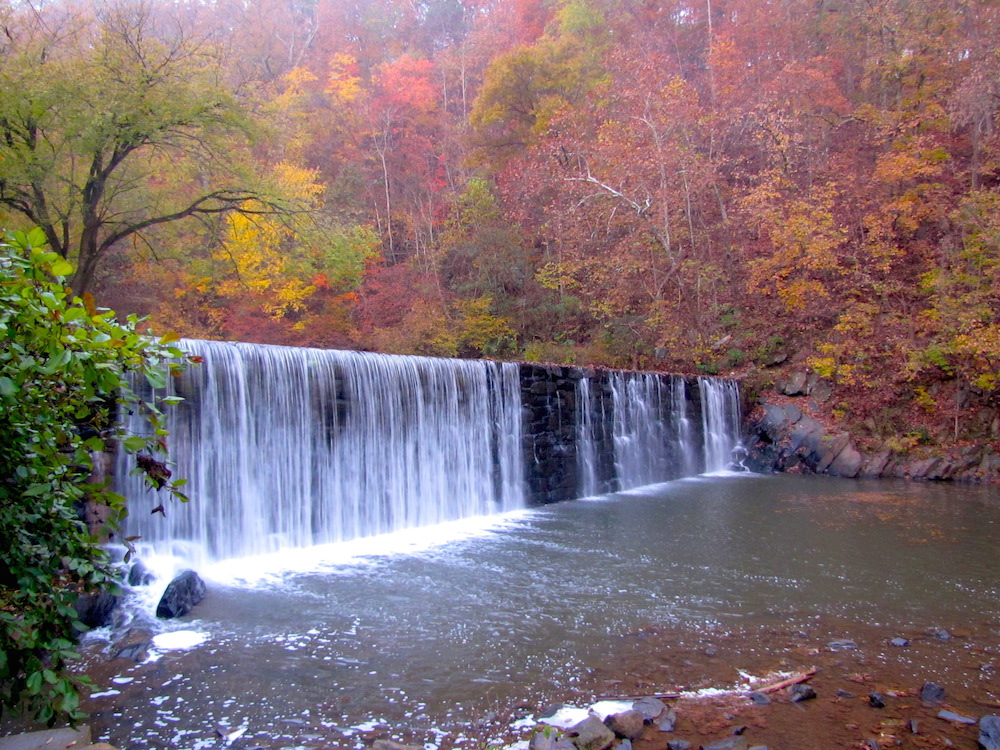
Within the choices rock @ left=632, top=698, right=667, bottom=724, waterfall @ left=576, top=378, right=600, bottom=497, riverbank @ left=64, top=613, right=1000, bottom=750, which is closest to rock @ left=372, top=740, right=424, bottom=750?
riverbank @ left=64, top=613, right=1000, bottom=750

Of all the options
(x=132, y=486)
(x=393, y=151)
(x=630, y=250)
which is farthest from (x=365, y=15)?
(x=132, y=486)

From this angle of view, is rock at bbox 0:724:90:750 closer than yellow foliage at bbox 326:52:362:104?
Yes

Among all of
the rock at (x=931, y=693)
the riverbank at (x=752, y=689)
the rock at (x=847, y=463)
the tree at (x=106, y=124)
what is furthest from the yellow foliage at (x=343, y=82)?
the rock at (x=931, y=693)

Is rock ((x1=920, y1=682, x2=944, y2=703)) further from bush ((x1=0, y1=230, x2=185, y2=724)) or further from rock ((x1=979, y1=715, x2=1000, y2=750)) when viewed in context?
bush ((x1=0, y1=230, x2=185, y2=724))

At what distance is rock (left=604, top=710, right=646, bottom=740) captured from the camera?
3.81m

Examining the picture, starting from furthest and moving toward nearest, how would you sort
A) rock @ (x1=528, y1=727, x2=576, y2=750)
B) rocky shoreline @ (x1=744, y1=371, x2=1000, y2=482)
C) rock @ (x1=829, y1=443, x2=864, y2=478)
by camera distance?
1. rock @ (x1=829, y1=443, x2=864, y2=478)
2. rocky shoreline @ (x1=744, y1=371, x2=1000, y2=482)
3. rock @ (x1=528, y1=727, x2=576, y2=750)

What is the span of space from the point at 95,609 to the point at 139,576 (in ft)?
3.30

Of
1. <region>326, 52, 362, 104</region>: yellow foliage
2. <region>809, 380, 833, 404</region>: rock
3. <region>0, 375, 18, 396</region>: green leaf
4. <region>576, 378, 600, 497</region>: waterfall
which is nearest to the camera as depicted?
<region>0, 375, 18, 396</region>: green leaf

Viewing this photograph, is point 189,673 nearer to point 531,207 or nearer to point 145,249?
point 145,249

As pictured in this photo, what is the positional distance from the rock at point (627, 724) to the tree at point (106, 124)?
38.4 ft

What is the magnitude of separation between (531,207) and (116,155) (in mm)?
15051

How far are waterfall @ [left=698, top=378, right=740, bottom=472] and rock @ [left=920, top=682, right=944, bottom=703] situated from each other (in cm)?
1204

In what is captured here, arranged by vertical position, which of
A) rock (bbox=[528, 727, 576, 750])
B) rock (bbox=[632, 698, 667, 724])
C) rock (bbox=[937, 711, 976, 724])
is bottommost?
rock (bbox=[937, 711, 976, 724])

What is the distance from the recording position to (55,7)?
41.8 feet
